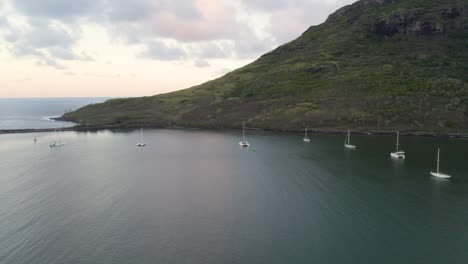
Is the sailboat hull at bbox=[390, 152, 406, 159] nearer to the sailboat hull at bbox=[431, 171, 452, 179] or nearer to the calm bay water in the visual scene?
the calm bay water

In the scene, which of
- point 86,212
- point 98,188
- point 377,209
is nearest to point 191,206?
point 86,212

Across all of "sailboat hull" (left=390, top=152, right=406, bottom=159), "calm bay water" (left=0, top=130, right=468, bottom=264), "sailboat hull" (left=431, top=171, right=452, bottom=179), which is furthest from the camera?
"sailboat hull" (left=390, top=152, right=406, bottom=159)

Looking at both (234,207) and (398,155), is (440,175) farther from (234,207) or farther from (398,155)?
(234,207)

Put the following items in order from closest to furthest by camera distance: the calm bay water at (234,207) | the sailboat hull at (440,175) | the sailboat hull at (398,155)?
the calm bay water at (234,207), the sailboat hull at (440,175), the sailboat hull at (398,155)

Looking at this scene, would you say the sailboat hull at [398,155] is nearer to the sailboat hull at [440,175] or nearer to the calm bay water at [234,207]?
the calm bay water at [234,207]

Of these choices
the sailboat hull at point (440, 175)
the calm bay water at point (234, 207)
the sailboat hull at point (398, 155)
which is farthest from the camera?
the sailboat hull at point (398, 155)

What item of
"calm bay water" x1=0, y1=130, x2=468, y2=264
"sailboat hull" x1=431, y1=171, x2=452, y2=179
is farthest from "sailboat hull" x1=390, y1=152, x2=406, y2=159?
"sailboat hull" x1=431, y1=171, x2=452, y2=179

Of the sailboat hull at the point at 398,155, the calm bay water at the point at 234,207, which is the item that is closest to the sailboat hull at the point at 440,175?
the calm bay water at the point at 234,207

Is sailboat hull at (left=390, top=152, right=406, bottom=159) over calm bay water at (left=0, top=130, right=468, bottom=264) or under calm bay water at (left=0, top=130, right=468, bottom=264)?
over

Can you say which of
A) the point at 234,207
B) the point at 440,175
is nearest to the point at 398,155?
the point at 440,175
